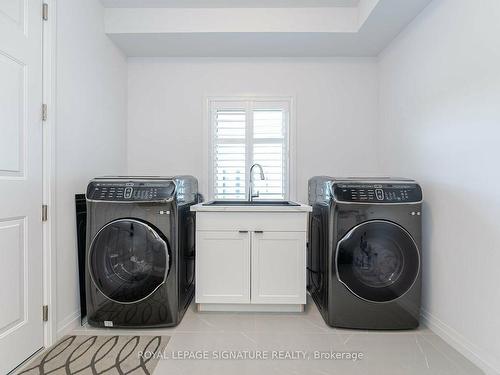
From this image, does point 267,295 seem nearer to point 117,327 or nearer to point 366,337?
point 366,337

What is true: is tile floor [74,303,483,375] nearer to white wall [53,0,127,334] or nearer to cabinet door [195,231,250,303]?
cabinet door [195,231,250,303]

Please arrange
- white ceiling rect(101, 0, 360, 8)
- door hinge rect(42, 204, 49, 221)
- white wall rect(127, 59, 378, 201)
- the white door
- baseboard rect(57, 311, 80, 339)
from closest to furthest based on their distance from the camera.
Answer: the white door < door hinge rect(42, 204, 49, 221) < baseboard rect(57, 311, 80, 339) < white ceiling rect(101, 0, 360, 8) < white wall rect(127, 59, 378, 201)

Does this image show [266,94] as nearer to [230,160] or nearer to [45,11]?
[230,160]

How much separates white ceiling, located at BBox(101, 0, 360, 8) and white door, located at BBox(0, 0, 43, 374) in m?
0.85

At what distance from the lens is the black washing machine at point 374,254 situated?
5.84 feet

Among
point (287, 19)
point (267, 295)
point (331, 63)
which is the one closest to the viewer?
point (267, 295)

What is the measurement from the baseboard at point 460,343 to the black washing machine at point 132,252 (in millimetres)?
1816

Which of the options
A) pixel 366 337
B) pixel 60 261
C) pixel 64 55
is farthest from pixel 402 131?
pixel 60 261

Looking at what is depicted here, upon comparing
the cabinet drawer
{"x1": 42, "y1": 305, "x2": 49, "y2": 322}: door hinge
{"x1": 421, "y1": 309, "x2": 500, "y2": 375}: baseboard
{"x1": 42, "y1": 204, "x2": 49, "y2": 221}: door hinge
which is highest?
{"x1": 42, "y1": 204, "x2": 49, "y2": 221}: door hinge

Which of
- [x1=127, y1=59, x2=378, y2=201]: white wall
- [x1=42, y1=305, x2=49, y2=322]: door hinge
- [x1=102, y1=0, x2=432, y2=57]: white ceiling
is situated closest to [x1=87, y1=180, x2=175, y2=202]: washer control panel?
[x1=42, y1=305, x2=49, y2=322]: door hinge

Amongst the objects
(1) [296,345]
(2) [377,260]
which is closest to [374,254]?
(2) [377,260]

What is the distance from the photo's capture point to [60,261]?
1736 mm

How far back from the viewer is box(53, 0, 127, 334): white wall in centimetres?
175

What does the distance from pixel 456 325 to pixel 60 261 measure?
2.60 meters
